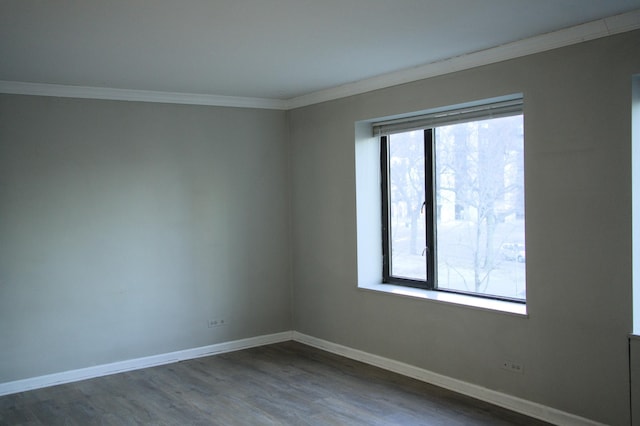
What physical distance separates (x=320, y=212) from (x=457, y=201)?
1.52 m

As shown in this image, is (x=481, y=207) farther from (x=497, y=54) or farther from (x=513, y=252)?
(x=497, y=54)

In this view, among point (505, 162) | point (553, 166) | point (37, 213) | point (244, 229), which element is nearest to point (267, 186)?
point (244, 229)

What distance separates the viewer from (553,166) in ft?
12.2

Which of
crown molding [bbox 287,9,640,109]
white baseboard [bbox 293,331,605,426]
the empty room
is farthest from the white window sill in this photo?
crown molding [bbox 287,9,640,109]

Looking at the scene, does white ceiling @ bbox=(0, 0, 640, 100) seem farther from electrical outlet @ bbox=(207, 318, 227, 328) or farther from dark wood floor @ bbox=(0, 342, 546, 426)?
dark wood floor @ bbox=(0, 342, 546, 426)

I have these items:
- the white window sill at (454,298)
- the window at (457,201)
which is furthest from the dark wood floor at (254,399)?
the window at (457,201)

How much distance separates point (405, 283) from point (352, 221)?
76 cm

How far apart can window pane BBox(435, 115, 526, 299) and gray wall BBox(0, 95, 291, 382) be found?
6.37 feet

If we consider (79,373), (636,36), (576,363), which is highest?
(636,36)

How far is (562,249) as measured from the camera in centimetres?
369

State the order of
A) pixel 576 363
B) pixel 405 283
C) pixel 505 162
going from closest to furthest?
pixel 576 363 < pixel 505 162 < pixel 405 283

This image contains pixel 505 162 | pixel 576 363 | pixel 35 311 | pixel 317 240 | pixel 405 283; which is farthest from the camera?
pixel 317 240

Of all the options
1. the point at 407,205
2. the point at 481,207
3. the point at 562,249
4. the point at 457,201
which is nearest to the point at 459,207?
the point at 457,201

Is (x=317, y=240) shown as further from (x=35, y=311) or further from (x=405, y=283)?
(x=35, y=311)
